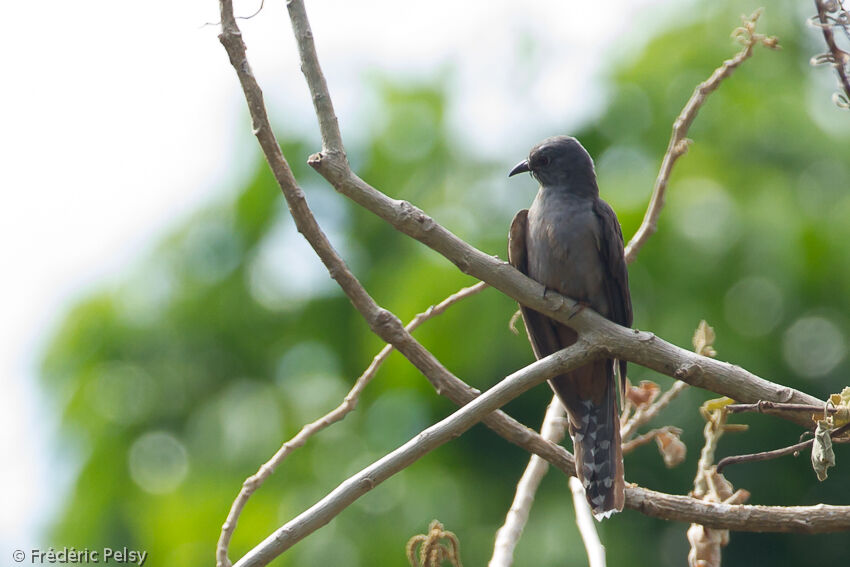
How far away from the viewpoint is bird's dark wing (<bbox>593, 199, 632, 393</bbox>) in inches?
164

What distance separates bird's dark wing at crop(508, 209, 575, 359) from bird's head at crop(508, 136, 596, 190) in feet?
0.83

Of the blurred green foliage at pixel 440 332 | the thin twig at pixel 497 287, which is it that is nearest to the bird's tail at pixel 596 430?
the thin twig at pixel 497 287

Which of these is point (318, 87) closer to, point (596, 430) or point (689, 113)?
point (689, 113)

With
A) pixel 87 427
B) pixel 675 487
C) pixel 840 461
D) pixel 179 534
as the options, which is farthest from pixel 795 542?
pixel 87 427

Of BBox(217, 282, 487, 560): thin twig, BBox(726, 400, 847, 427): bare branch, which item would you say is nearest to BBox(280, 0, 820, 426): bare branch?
BBox(726, 400, 847, 427): bare branch

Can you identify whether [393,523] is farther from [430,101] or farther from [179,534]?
[430,101]

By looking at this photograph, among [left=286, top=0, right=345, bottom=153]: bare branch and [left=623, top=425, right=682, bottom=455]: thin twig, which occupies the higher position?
[left=286, top=0, right=345, bottom=153]: bare branch

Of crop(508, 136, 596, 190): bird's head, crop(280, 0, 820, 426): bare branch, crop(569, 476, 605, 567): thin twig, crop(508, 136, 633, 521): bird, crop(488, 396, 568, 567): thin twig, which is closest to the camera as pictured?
crop(280, 0, 820, 426): bare branch

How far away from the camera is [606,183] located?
8.30 metres

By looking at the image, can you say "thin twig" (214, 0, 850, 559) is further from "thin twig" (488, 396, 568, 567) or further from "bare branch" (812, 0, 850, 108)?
"bare branch" (812, 0, 850, 108)

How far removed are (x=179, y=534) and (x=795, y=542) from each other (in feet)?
18.7

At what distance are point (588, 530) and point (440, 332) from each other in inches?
183

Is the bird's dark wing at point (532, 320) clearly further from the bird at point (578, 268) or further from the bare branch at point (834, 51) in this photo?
the bare branch at point (834, 51)

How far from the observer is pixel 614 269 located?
4164 millimetres
